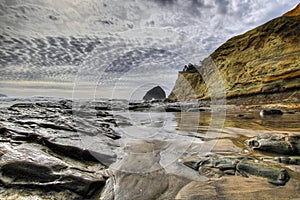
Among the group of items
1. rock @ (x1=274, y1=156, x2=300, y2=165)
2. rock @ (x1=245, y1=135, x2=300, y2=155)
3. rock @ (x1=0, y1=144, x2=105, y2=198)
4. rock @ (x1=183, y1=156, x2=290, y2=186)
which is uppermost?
rock @ (x1=245, y1=135, x2=300, y2=155)

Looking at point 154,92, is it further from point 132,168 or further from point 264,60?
point 264,60

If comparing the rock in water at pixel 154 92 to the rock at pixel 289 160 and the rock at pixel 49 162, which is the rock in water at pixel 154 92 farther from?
the rock at pixel 289 160

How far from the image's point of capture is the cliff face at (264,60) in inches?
565

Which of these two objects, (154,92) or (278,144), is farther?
(154,92)

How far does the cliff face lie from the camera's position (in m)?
14.3

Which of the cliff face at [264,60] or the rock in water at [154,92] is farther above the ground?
the cliff face at [264,60]

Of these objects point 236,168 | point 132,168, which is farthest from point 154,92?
point 236,168

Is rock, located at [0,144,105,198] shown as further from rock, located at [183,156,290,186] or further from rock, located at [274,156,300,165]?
rock, located at [274,156,300,165]

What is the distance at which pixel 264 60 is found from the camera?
1741 cm

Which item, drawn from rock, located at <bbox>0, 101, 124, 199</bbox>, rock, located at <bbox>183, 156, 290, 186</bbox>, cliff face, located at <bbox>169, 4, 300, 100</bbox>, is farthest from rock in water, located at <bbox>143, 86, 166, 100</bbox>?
cliff face, located at <bbox>169, 4, 300, 100</bbox>

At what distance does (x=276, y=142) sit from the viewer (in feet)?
11.1

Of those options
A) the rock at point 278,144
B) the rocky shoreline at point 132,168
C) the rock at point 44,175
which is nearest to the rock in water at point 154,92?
the rocky shoreline at point 132,168

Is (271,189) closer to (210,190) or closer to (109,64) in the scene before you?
(210,190)

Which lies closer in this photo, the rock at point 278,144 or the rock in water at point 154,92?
the rock at point 278,144
